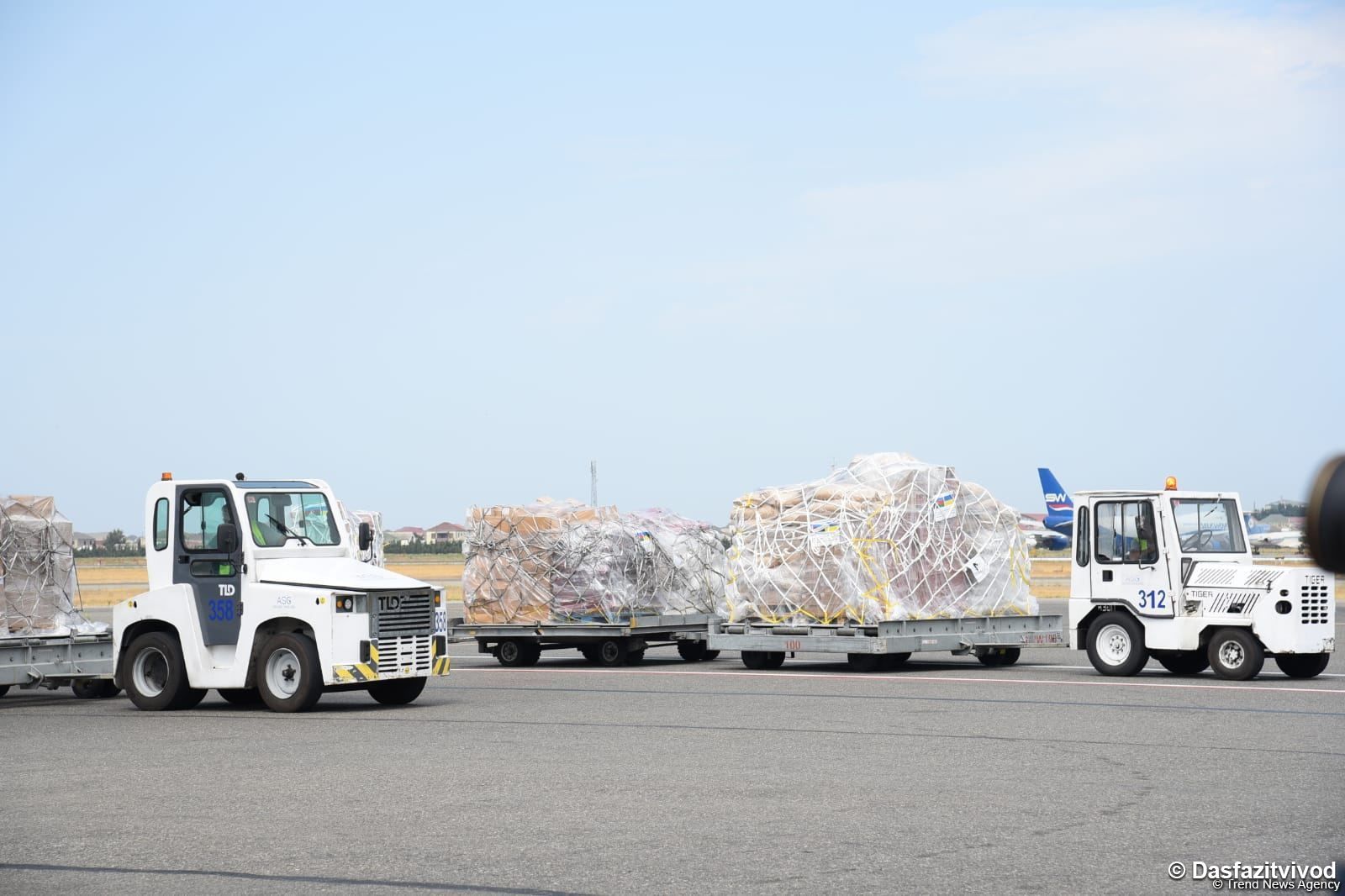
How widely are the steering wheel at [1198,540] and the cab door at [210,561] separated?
11.9 m

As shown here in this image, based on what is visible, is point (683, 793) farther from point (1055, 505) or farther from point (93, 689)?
point (1055, 505)

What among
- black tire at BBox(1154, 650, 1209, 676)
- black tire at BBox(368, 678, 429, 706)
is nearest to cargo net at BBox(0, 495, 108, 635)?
black tire at BBox(368, 678, 429, 706)

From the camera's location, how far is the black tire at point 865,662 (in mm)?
22172

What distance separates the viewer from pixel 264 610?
16.6 meters

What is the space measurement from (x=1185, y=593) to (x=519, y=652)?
1084 centimetres

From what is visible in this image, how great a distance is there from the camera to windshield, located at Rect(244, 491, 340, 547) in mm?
17188

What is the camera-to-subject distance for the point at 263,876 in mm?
7848

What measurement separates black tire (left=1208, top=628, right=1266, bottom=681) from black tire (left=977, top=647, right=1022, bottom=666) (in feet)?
13.6

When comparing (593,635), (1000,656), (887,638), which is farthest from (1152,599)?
(593,635)

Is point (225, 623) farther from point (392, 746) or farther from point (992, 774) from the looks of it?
point (992, 774)

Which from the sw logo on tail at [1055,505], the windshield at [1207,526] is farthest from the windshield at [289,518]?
the sw logo on tail at [1055,505]

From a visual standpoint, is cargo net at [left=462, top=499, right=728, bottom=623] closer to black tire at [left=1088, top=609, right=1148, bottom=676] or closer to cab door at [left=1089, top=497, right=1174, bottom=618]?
black tire at [left=1088, top=609, right=1148, bottom=676]

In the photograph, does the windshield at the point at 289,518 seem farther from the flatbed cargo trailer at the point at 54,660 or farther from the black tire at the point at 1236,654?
the black tire at the point at 1236,654

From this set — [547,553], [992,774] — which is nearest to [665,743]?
[992,774]
